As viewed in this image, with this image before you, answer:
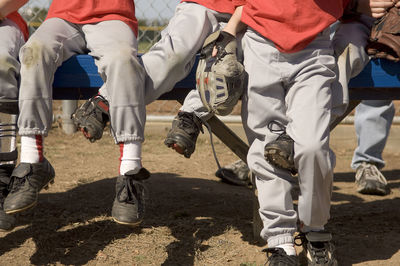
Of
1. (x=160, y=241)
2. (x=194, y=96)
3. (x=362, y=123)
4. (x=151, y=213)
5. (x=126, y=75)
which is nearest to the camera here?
(x=126, y=75)

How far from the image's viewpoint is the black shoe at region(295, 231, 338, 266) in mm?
2492

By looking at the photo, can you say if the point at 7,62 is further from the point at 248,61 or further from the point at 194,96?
the point at 248,61

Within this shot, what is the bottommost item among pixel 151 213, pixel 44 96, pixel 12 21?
pixel 151 213

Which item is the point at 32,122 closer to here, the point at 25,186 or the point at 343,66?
the point at 25,186

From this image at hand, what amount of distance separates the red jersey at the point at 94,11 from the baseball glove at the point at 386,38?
1118 mm

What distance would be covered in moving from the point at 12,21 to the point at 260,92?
4.31 feet

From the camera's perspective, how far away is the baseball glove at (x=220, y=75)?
246 centimetres

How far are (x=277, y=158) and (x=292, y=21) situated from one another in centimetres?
57

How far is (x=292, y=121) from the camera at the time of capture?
2.39 metres

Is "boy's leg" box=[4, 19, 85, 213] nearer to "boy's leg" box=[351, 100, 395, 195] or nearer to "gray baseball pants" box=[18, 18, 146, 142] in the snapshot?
"gray baseball pants" box=[18, 18, 146, 142]

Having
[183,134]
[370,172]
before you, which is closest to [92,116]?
[183,134]

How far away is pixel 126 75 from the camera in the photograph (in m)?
2.46

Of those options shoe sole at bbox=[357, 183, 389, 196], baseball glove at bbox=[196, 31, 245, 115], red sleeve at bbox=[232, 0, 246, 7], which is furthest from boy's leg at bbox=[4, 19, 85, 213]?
shoe sole at bbox=[357, 183, 389, 196]

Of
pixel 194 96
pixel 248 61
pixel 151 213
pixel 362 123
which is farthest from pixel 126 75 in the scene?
pixel 362 123
